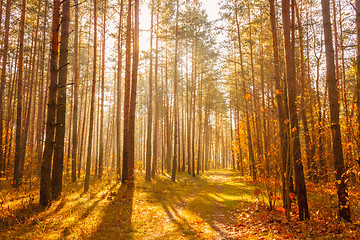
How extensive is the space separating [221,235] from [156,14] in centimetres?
1688

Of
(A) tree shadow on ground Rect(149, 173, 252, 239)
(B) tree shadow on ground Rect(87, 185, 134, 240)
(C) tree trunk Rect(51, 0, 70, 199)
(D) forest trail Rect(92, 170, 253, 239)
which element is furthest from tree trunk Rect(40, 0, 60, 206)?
(A) tree shadow on ground Rect(149, 173, 252, 239)

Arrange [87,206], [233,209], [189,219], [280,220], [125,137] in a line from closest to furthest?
[280,220], [189,219], [87,206], [233,209], [125,137]

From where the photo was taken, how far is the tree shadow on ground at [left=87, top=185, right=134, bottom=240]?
18.7 feet

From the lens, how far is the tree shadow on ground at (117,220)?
5.69 metres

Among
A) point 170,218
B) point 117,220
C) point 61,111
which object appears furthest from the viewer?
point 61,111

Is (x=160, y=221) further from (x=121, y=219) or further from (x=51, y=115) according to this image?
(x=51, y=115)

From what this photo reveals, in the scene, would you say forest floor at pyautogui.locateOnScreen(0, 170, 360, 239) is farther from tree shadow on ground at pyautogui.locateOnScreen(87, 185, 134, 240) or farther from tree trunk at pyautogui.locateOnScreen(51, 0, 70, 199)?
tree trunk at pyautogui.locateOnScreen(51, 0, 70, 199)

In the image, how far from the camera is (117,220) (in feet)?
22.6

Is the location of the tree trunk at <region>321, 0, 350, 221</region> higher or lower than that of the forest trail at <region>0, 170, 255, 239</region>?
higher

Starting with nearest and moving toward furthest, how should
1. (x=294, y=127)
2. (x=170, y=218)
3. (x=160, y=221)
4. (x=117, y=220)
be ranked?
1. (x=294, y=127)
2. (x=117, y=220)
3. (x=160, y=221)
4. (x=170, y=218)

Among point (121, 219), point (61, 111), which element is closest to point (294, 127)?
point (121, 219)

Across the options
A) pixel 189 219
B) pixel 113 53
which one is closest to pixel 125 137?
pixel 189 219

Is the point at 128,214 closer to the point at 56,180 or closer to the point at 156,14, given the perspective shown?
the point at 56,180

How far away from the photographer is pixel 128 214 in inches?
302
